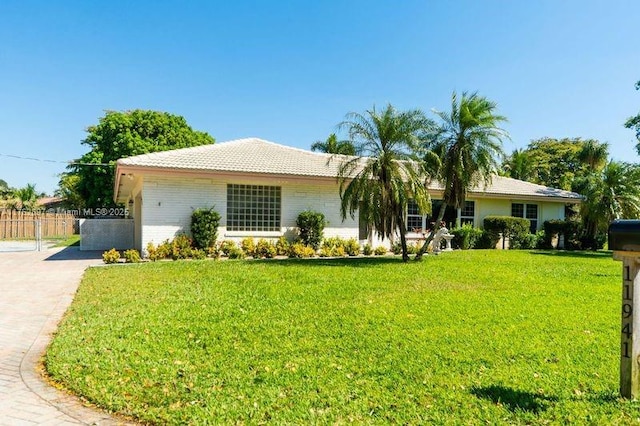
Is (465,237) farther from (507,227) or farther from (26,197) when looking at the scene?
(26,197)

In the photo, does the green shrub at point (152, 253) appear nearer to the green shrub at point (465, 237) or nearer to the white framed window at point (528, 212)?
the green shrub at point (465, 237)

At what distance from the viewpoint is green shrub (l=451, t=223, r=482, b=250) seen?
70.1ft

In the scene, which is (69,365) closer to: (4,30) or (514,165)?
(4,30)

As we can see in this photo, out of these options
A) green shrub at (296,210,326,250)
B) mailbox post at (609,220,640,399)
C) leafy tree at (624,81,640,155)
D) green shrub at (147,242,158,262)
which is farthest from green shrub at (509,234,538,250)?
Answer: mailbox post at (609,220,640,399)

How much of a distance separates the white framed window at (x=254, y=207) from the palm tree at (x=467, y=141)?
251 inches

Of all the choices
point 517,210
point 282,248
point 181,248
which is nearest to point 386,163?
point 282,248

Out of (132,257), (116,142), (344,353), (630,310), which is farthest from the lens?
(116,142)

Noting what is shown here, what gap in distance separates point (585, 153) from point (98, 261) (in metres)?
41.6

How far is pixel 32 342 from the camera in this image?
5.75 m

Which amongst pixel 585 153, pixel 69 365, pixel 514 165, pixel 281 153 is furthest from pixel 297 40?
pixel 585 153

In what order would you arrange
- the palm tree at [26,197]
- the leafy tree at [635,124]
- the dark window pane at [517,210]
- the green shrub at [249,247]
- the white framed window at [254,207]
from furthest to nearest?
1. the palm tree at [26,197]
2. the leafy tree at [635,124]
3. the dark window pane at [517,210]
4. the white framed window at [254,207]
5. the green shrub at [249,247]

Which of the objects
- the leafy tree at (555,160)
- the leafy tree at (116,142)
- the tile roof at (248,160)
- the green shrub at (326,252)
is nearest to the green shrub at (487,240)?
the tile roof at (248,160)

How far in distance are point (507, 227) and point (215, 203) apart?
15.8 meters

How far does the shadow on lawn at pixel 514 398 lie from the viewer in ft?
12.0
